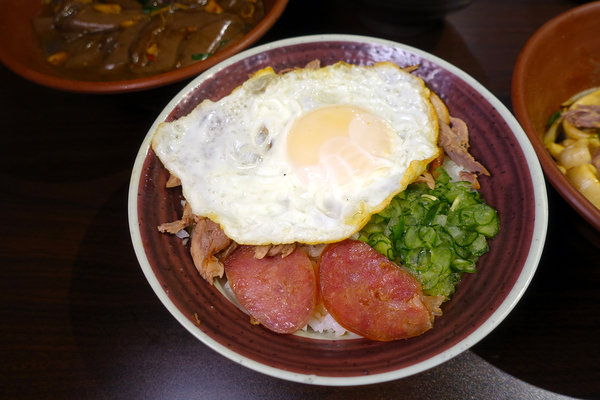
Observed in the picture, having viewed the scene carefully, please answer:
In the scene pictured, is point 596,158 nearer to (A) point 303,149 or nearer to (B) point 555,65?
(B) point 555,65

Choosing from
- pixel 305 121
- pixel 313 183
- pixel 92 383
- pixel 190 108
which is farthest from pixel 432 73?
pixel 92 383

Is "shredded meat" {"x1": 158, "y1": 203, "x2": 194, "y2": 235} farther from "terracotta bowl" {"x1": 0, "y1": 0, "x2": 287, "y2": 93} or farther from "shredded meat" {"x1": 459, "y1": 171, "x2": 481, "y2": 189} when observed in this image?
"shredded meat" {"x1": 459, "y1": 171, "x2": 481, "y2": 189}

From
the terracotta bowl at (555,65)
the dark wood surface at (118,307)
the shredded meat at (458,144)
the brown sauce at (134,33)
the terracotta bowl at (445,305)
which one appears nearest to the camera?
the terracotta bowl at (445,305)

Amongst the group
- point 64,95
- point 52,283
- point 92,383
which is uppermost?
point 64,95

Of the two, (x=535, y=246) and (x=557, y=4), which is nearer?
(x=535, y=246)

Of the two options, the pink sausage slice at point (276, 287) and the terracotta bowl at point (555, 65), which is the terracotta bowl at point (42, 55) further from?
the terracotta bowl at point (555, 65)

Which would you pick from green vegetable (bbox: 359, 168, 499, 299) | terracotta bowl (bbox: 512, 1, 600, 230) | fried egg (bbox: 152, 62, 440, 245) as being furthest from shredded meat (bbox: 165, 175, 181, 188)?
terracotta bowl (bbox: 512, 1, 600, 230)

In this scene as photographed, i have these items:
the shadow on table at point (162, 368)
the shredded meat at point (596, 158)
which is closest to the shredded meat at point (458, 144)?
the shredded meat at point (596, 158)

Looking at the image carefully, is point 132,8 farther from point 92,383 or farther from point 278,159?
point 92,383
